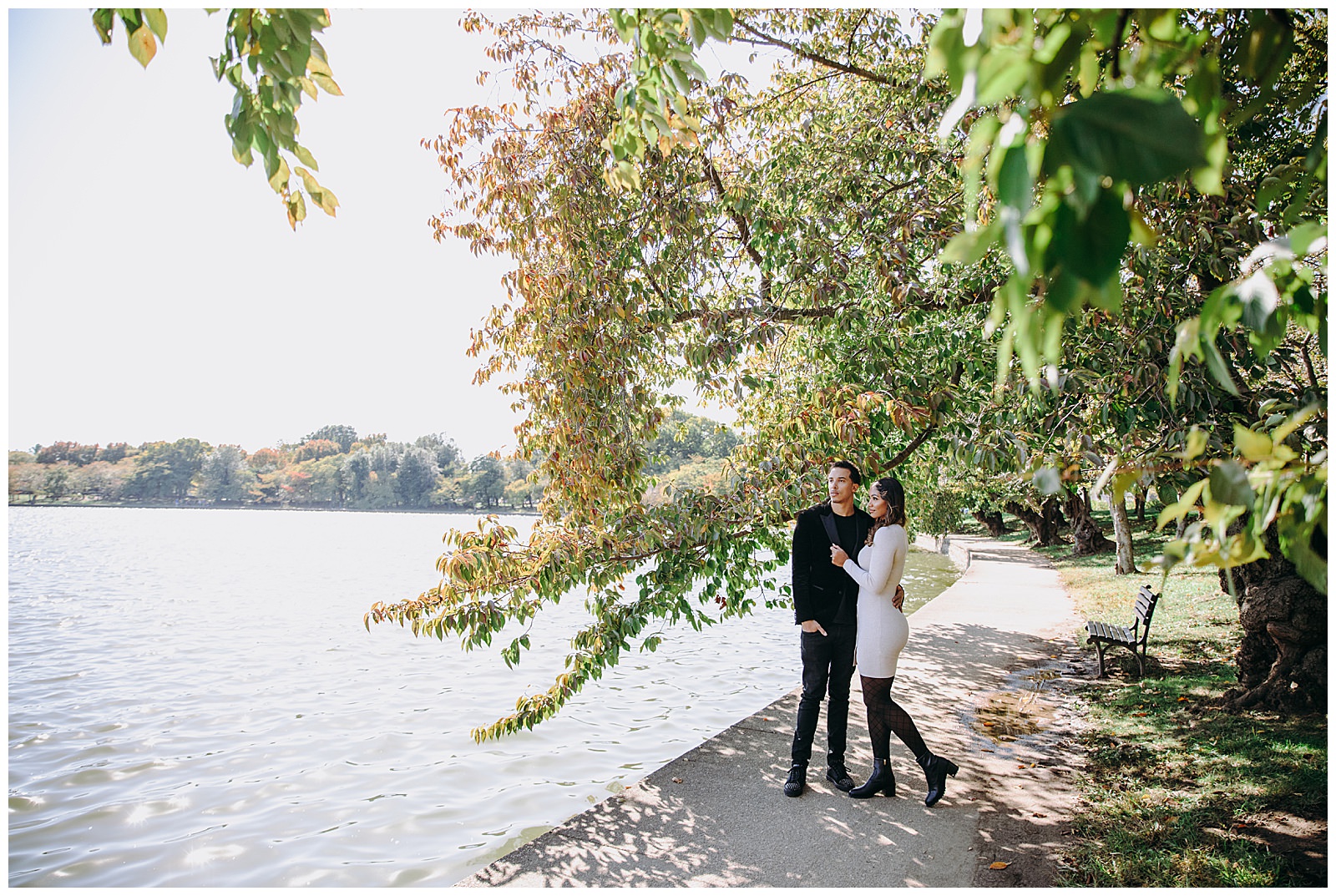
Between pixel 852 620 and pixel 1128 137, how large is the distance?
4.60 m

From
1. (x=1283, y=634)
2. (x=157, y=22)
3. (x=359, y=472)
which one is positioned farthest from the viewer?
(x=359, y=472)

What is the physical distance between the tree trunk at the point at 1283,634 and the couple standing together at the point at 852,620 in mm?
3252

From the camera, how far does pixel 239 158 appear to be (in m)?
2.37

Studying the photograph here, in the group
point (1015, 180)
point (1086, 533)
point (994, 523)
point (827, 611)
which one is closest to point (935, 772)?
point (827, 611)

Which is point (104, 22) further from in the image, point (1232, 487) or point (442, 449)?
point (442, 449)

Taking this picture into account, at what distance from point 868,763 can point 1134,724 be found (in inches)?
104

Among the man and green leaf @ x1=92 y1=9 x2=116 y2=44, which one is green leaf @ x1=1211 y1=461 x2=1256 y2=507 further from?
the man

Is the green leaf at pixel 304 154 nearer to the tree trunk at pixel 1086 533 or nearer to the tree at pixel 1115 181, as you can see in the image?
the tree at pixel 1115 181

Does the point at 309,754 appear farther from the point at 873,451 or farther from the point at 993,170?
the point at 993,170

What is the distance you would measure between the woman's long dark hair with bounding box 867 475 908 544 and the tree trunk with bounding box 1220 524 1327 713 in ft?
10.8

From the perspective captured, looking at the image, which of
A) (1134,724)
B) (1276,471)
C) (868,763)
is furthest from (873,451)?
(1276,471)

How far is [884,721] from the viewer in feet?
16.6

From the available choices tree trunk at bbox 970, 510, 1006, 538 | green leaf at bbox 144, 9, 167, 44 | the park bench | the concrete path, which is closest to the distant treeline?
tree trunk at bbox 970, 510, 1006, 538

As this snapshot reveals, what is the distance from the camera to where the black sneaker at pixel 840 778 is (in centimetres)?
528
